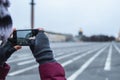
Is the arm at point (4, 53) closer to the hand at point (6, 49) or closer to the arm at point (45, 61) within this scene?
the hand at point (6, 49)

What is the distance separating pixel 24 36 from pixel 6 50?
10cm

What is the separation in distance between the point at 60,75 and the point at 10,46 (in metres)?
0.29

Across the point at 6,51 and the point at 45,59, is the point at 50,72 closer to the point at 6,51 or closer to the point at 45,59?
the point at 45,59

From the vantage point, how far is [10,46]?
2.20m

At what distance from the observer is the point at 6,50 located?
86.2 inches

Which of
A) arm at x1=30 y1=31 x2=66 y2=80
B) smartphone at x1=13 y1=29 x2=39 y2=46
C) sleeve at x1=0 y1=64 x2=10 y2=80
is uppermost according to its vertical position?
smartphone at x1=13 y1=29 x2=39 y2=46

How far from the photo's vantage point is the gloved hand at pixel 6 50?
2.16 metres

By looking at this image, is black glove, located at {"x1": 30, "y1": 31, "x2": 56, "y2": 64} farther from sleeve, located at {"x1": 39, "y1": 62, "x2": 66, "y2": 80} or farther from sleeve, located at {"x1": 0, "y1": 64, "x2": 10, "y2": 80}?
sleeve, located at {"x1": 0, "y1": 64, "x2": 10, "y2": 80}

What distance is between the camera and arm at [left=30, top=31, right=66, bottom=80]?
2.05 metres

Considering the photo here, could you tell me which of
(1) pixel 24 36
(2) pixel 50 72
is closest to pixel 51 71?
(2) pixel 50 72

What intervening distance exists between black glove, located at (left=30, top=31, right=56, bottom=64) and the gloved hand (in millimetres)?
104

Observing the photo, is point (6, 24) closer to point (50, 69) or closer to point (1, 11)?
point (1, 11)

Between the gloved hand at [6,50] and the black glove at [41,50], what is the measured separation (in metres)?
0.10

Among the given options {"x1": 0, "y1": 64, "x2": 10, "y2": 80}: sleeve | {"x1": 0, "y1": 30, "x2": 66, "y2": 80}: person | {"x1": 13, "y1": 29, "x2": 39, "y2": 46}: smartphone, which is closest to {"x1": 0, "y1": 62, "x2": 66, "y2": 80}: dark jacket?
{"x1": 0, "y1": 30, "x2": 66, "y2": 80}: person
